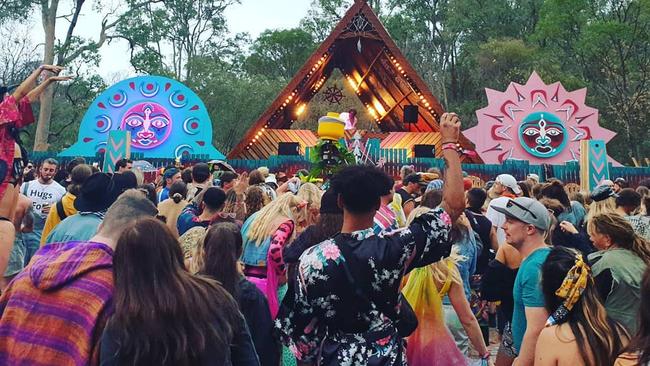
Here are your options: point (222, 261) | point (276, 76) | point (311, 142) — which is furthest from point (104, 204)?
point (276, 76)

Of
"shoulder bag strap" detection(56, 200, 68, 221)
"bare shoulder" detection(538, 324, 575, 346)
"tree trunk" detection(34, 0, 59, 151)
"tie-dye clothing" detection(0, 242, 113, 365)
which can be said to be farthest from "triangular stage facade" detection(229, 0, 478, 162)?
"tie-dye clothing" detection(0, 242, 113, 365)

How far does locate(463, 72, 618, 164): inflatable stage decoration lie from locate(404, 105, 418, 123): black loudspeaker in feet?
6.60

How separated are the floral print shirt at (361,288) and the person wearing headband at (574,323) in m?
0.62

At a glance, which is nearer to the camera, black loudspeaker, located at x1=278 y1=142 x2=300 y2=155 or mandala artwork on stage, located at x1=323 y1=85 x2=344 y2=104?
black loudspeaker, located at x1=278 y1=142 x2=300 y2=155

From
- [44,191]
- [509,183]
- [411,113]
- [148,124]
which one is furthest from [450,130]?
[411,113]

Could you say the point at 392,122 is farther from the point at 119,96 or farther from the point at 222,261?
the point at 222,261

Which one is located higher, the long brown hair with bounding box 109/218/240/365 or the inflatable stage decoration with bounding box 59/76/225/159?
the inflatable stage decoration with bounding box 59/76/225/159

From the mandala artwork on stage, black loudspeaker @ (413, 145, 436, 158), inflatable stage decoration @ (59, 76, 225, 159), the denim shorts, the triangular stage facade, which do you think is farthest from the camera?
the mandala artwork on stage

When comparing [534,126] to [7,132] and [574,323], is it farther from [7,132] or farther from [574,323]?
[574,323]

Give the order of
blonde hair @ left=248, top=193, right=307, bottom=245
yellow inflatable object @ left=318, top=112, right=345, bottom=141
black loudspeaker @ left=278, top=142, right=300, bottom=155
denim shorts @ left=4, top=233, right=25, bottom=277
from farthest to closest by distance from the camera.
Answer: black loudspeaker @ left=278, top=142, right=300, bottom=155, yellow inflatable object @ left=318, top=112, right=345, bottom=141, denim shorts @ left=4, top=233, right=25, bottom=277, blonde hair @ left=248, top=193, right=307, bottom=245

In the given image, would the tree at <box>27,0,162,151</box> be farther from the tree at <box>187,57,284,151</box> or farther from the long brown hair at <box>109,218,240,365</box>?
the long brown hair at <box>109,218,240,365</box>

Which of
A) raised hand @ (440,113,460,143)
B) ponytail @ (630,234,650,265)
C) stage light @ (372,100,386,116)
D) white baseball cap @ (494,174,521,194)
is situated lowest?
ponytail @ (630,234,650,265)

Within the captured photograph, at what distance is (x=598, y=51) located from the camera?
3219cm

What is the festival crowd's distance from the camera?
87.0 inches
